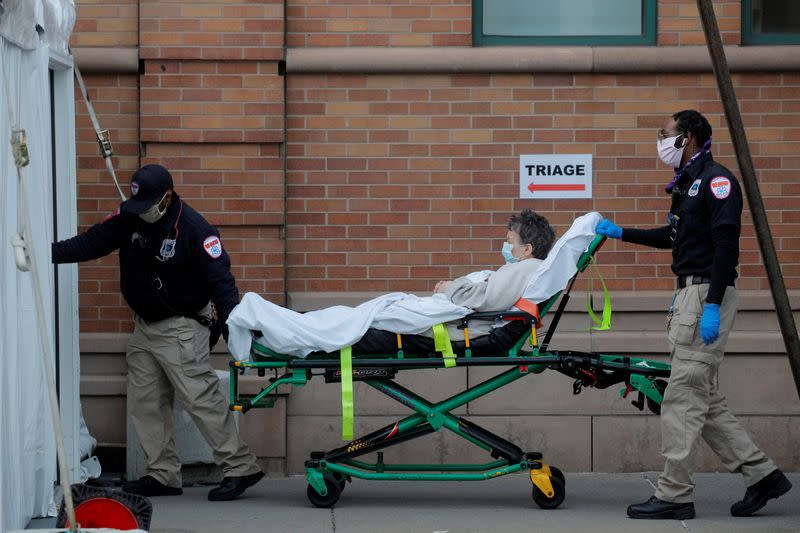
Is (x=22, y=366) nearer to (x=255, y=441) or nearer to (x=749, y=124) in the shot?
(x=255, y=441)

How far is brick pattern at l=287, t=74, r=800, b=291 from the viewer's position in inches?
293

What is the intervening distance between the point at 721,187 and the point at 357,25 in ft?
8.66

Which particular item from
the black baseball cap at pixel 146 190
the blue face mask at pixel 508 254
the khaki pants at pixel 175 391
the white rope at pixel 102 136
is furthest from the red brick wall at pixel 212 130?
the blue face mask at pixel 508 254

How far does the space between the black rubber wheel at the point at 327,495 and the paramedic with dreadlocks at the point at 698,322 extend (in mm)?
1512

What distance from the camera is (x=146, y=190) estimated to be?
623 centimetres

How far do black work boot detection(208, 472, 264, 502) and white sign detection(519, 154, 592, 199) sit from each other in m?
2.39

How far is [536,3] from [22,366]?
3939mm

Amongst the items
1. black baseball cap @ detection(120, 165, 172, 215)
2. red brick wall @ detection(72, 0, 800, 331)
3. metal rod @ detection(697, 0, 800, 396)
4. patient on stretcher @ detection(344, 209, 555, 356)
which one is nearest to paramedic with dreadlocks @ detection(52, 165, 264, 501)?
black baseball cap @ detection(120, 165, 172, 215)

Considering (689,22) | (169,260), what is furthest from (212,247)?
(689,22)

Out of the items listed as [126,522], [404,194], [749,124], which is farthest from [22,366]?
[749,124]

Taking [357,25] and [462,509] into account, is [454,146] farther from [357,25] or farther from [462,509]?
[462,509]

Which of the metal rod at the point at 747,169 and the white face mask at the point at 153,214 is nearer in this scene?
the metal rod at the point at 747,169

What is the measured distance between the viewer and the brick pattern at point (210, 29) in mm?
7289

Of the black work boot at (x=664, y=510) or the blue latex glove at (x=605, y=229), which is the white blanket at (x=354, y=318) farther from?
the black work boot at (x=664, y=510)
